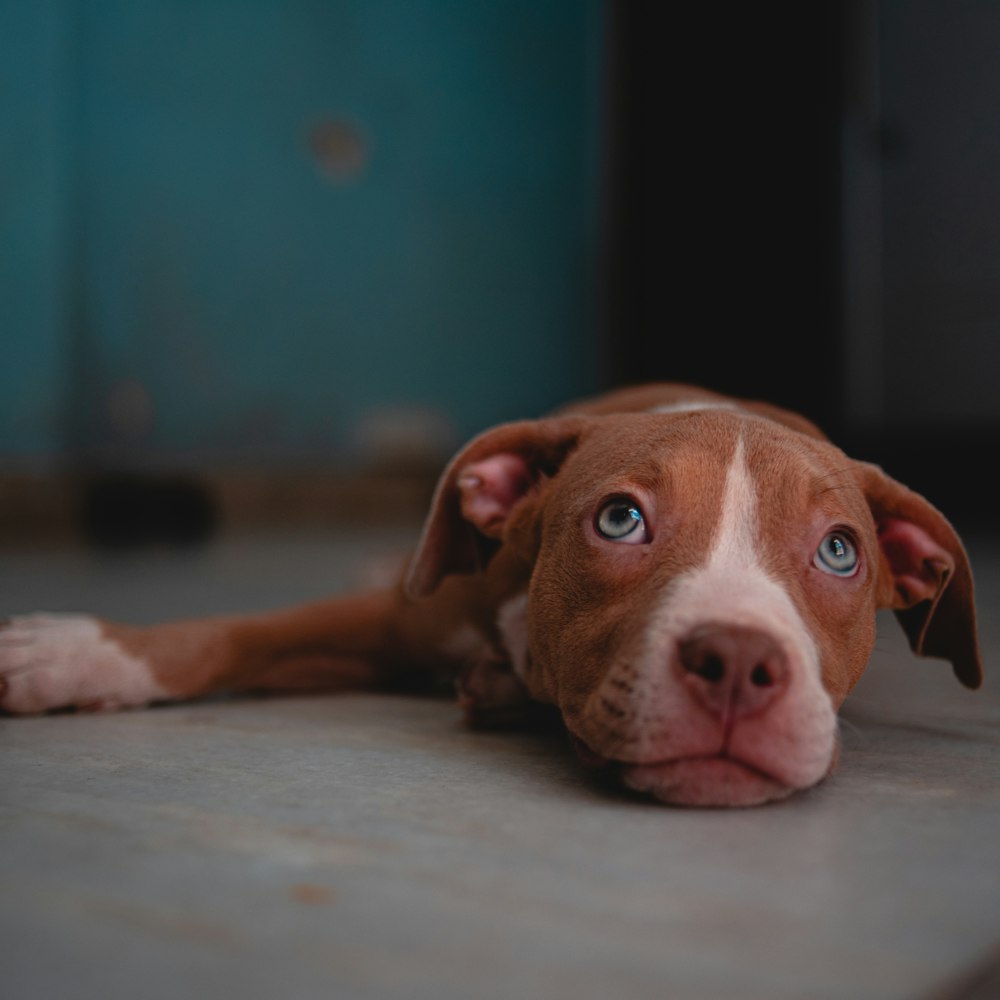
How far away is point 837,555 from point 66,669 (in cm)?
150

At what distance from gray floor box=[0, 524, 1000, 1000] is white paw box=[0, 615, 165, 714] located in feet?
0.24

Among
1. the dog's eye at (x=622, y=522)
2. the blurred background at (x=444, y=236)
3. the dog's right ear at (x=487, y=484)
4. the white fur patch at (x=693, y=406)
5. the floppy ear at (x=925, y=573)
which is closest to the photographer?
the dog's eye at (x=622, y=522)

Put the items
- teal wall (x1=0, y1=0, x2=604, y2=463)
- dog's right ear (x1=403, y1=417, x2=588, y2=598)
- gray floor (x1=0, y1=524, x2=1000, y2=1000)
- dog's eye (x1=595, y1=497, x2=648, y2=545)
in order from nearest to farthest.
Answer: gray floor (x1=0, y1=524, x2=1000, y2=1000), dog's eye (x1=595, y1=497, x2=648, y2=545), dog's right ear (x1=403, y1=417, x2=588, y2=598), teal wall (x1=0, y1=0, x2=604, y2=463)

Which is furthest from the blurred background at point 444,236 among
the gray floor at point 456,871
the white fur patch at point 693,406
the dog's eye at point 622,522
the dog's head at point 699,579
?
the dog's eye at point 622,522

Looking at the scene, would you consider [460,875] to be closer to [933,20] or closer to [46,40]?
[46,40]

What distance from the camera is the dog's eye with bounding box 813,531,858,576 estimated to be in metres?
2.04

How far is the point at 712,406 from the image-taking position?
9.09 feet

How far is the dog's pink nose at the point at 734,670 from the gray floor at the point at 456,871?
16cm

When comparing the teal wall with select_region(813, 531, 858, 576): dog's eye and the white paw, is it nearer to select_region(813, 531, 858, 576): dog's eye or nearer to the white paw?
the white paw

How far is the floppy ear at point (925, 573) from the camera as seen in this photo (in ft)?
7.64

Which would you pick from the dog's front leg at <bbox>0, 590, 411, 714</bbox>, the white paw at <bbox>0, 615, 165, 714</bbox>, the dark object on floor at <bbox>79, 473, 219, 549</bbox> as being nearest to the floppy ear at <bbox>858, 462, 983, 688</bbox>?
the dog's front leg at <bbox>0, 590, 411, 714</bbox>

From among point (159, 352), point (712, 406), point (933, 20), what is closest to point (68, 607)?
point (712, 406)

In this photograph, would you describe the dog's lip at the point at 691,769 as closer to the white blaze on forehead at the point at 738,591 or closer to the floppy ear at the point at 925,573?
the white blaze on forehead at the point at 738,591

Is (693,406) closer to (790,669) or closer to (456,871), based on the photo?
(790,669)
